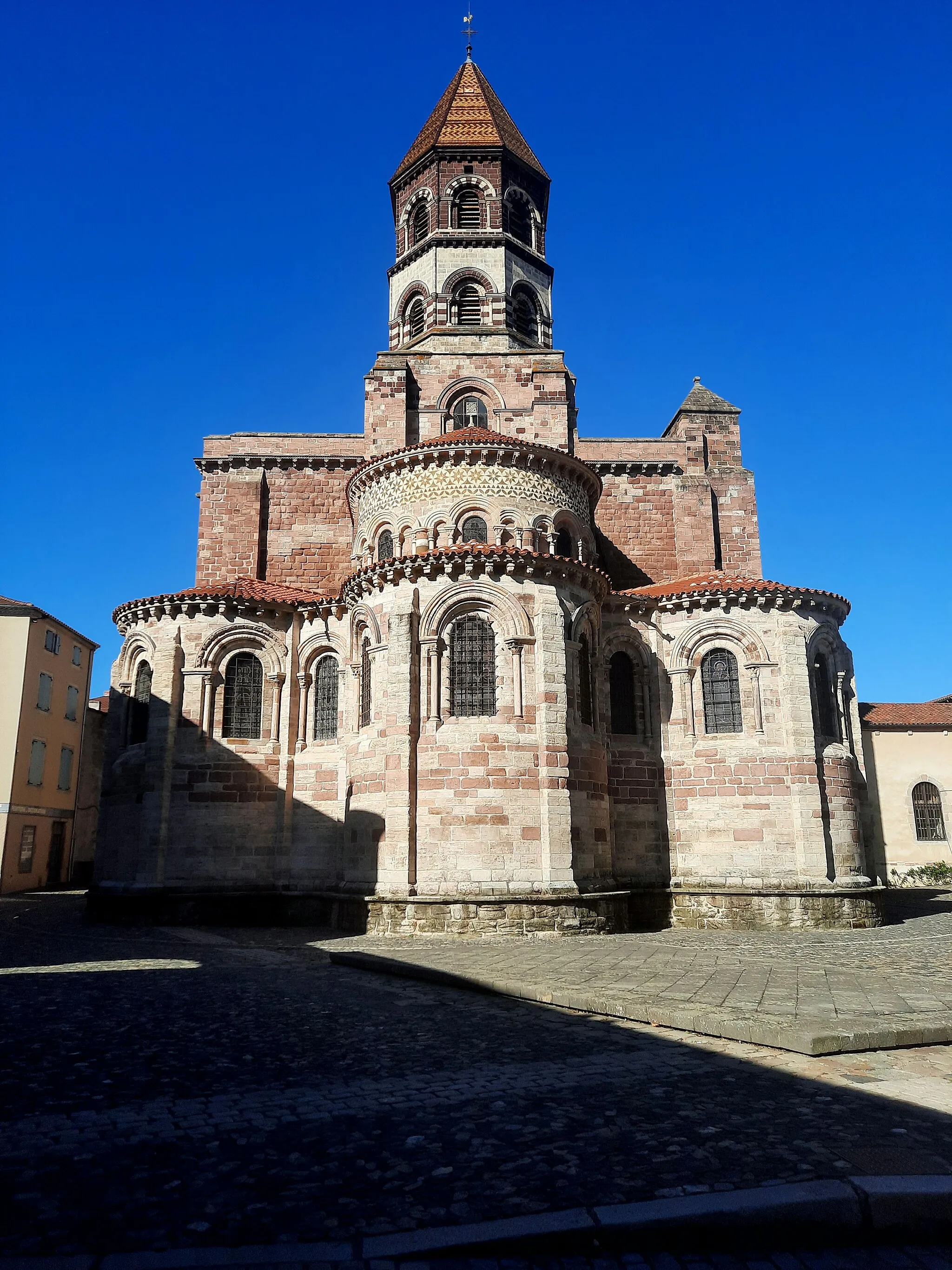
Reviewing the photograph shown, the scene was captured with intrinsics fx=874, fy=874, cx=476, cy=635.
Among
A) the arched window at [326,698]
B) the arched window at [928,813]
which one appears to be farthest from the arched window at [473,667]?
the arched window at [928,813]

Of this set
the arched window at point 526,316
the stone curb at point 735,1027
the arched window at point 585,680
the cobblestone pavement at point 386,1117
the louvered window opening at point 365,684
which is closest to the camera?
the cobblestone pavement at point 386,1117

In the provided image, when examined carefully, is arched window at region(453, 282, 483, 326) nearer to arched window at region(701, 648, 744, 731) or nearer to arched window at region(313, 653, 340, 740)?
arched window at region(313, 653, 340, 740)

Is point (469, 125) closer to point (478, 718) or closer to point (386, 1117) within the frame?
point (478, 718)

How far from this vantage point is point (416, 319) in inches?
1174

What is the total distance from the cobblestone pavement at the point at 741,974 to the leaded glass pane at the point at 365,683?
522cm

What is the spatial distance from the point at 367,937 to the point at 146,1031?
9.23m

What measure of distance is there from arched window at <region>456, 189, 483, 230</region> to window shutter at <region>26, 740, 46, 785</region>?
79.8 ft

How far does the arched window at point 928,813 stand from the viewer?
31156mm

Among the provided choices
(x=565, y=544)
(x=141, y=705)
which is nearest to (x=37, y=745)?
(x=141, y=705)

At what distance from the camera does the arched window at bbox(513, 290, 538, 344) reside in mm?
29375

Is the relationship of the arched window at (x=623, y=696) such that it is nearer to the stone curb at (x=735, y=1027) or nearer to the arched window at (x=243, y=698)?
the arched window at (x=243, y=698)

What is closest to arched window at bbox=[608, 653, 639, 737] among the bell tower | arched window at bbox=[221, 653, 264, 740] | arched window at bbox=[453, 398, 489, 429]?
the bell tower

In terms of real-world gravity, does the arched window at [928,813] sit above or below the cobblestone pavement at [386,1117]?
above

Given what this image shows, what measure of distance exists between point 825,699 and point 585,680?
6.73 meters
